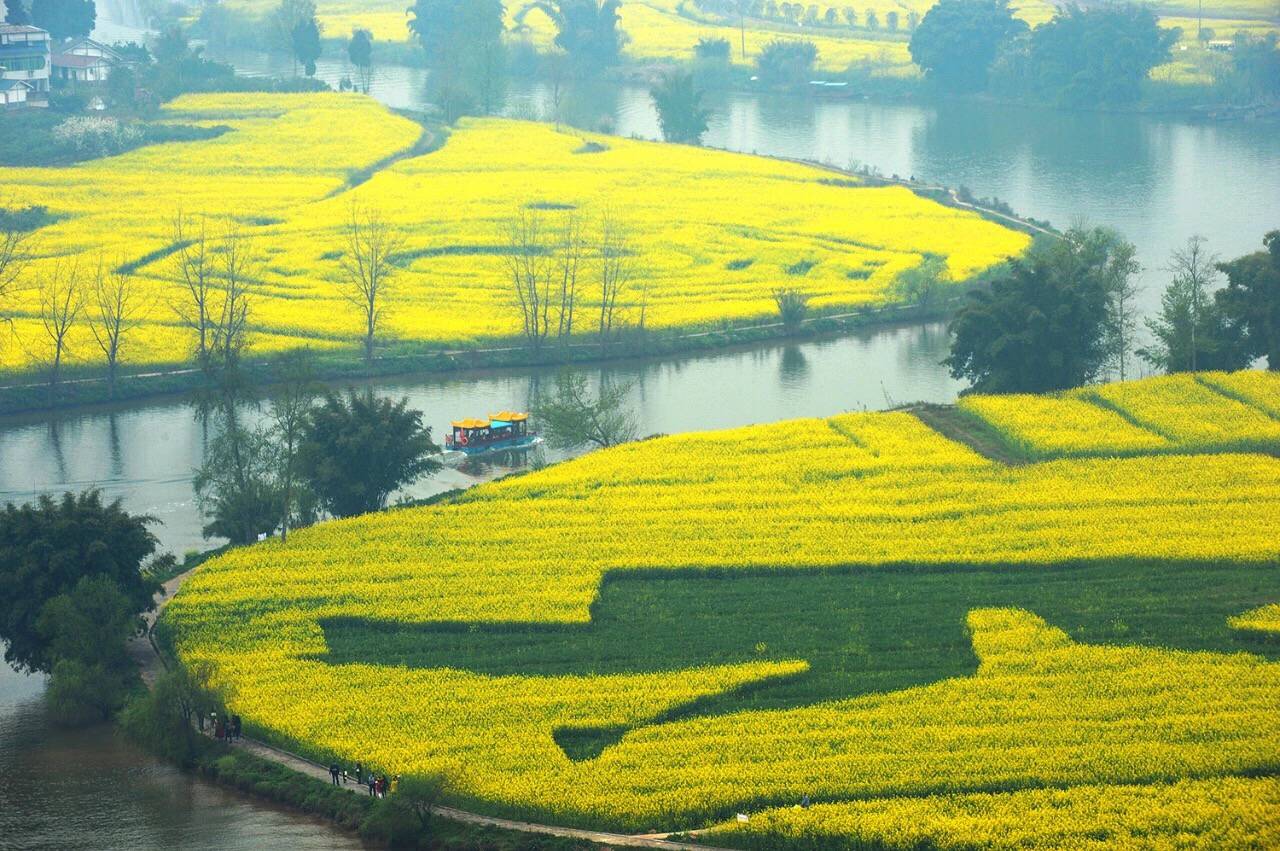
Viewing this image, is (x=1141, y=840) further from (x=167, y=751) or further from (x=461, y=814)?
(x=167, y=751)

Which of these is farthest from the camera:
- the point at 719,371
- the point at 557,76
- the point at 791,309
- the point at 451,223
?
the point at 557,76

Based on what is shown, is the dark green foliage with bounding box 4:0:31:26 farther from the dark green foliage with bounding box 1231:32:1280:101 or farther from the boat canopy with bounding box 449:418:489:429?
the dark green foliage with bounding box 1231:32:1280:101

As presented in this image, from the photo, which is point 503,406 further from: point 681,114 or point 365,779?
point 681,114

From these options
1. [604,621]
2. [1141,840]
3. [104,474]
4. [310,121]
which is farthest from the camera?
[310,121]

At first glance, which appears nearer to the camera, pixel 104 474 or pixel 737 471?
pixel 737 471

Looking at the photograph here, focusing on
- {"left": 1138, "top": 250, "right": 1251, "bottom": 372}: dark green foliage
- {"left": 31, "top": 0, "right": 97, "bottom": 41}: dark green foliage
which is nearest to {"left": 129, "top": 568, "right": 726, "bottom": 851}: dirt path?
{"left": 1138, "top": 250, "right": 1251, "bottom": 372}: dark green foliage

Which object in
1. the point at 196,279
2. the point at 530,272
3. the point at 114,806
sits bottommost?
the point at 114,806

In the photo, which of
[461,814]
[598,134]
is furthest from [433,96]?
[461,814]

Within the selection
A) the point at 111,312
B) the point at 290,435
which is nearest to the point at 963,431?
the point at 290,435
